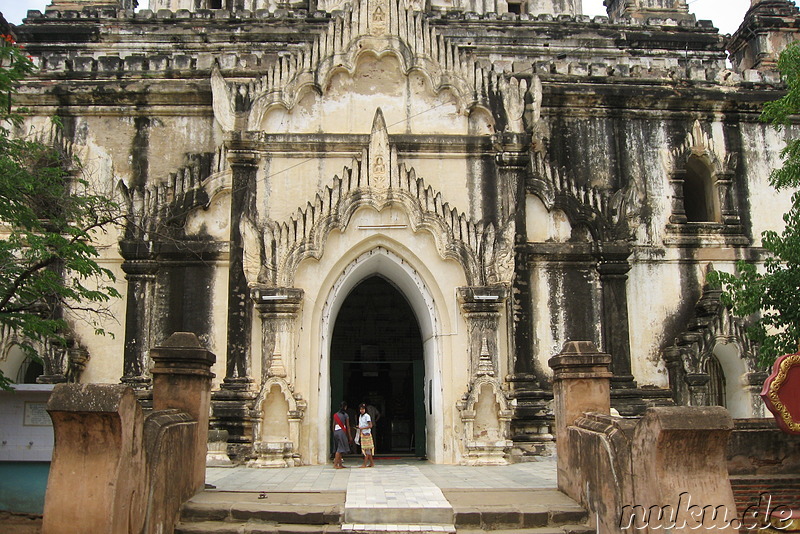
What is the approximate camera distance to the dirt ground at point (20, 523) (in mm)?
10312

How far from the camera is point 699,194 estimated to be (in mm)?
19172

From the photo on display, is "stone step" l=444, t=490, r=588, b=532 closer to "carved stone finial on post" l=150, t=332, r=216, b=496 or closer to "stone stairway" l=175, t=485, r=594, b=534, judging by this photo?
"stone stairway" l=175, t=485, r=594, b=534

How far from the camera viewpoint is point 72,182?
1730 cm

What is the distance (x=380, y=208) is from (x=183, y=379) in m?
5.93

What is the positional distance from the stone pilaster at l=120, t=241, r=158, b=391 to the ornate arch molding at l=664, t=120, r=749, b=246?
11500mm

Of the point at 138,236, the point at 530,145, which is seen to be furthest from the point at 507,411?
the point at 138,236

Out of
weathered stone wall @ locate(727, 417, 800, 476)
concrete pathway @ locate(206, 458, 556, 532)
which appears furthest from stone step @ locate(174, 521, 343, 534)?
weathered stone wall @ locate(727, 417, 800, 476)

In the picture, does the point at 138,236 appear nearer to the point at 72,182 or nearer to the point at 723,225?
the point at 72,182

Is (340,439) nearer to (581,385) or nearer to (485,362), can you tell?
(485,362)

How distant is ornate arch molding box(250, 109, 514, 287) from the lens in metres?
14.8

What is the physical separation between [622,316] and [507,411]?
3784mm

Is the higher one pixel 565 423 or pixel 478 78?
pixel 478 78

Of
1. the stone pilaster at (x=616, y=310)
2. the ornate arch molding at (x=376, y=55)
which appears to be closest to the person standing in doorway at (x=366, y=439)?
the stone pilaster at (x=616, y=310)

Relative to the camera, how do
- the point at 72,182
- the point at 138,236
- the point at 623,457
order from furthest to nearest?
the point at 72,182
the point at 138,236
the point at 623,457
